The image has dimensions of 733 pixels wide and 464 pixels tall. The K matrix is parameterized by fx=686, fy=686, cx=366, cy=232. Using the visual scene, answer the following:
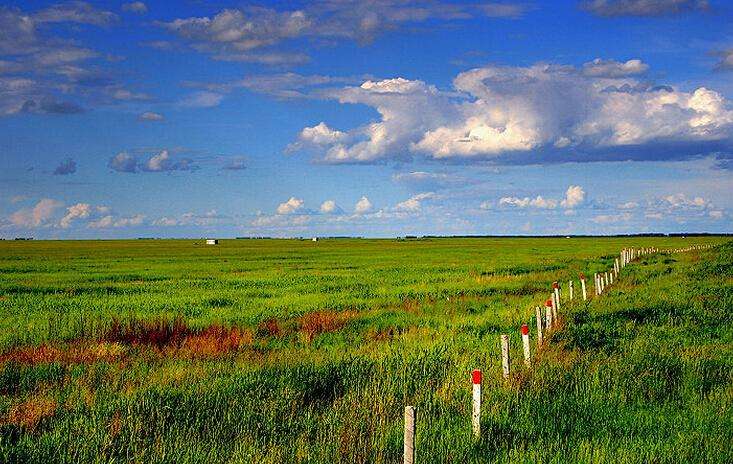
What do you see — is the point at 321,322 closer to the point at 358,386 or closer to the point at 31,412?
the point at 358,386


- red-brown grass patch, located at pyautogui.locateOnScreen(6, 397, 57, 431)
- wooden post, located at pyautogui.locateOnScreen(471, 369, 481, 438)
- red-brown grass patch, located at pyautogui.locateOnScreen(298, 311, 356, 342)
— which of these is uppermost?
wooden post, located at pyautogui.locateOnScreen(471, 369, 481, 438)

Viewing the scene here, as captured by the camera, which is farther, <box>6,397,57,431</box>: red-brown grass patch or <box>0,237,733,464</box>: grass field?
<box>6,397,57,431</box>: red-brown grass patch

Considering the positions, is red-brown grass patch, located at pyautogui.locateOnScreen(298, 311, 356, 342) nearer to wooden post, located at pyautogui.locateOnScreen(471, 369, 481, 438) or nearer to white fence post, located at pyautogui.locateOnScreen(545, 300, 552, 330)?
white fence post, located at pyautogui.locateOnScreen(545, 300, 552, 330)

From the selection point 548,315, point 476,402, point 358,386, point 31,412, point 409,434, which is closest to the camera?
point 409,434

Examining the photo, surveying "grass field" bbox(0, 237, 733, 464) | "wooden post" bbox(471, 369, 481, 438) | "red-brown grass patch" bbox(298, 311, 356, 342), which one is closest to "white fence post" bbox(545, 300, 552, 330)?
"grass field" bbox(0, 237, 733, 464)

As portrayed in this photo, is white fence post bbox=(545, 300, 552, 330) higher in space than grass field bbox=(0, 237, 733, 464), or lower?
higher

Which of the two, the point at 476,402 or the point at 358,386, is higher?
the point at 476,402

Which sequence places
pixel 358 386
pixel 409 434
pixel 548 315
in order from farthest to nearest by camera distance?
pixel 548 315, pixel 358 386, pixel 409 434

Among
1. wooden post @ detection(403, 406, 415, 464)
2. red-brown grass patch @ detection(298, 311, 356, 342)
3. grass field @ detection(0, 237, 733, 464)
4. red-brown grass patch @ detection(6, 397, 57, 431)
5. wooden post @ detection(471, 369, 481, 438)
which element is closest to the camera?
wooden post @ detection(403, 406, 415, 464)

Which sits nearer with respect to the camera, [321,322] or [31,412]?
[31,412]

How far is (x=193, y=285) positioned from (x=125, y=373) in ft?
88.5

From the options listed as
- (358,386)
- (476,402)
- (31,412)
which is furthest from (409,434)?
(31,412)

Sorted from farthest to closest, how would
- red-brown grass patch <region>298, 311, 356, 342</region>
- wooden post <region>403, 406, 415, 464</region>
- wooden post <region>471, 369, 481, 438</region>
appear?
1. red-brown grass patch <region>298, 311, 356, 342</region>
2. wooden post <region>471, 369, 481, 438</region>
3. wooden post <region>403, 406, 415, 464</region>

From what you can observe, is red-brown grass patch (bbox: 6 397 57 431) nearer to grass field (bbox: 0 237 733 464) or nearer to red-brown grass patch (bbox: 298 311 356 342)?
grass field (bbox: 0 237 733 464)
